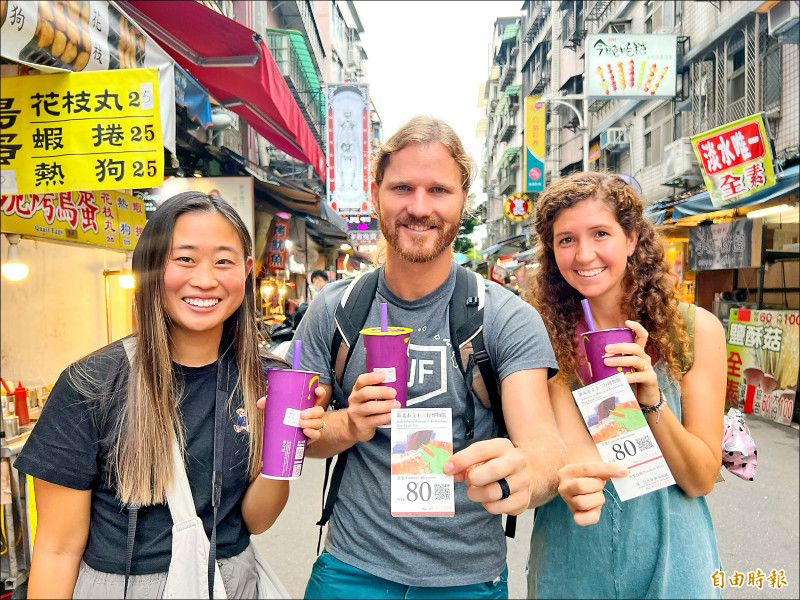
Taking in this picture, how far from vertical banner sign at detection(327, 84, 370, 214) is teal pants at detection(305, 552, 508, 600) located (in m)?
10.7

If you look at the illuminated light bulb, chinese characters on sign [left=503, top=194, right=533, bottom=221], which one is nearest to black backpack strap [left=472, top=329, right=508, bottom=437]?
the illuminated light bulb

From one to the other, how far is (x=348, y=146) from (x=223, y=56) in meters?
7.40

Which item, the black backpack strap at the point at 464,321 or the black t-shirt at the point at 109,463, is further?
the black backpack strap at the point at 464,321

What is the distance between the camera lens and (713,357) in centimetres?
179

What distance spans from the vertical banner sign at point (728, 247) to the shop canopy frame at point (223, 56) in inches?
189

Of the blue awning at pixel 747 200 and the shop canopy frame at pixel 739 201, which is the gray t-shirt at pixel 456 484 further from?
the blue awning at pixel 747 200

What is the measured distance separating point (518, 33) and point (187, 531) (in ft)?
137

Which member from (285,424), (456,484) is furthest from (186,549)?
(456,484)

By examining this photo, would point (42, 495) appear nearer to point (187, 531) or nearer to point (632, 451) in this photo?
point (187, 531)

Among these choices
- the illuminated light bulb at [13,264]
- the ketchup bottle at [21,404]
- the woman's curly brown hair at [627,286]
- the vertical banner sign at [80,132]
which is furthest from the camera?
the illuminated light bulb at [13,264]

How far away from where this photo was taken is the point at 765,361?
20.4ft

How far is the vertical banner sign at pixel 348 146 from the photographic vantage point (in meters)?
11.4

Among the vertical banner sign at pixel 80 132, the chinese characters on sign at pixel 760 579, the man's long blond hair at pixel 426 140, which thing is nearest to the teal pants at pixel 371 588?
the man's long blond hair at pixel 426 140

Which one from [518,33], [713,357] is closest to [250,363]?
[713,357]
